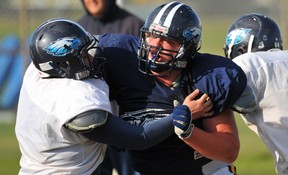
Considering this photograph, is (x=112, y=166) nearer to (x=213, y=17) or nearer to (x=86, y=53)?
(x=86, y=53)

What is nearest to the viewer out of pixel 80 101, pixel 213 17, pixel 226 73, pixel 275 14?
pixel 80 101

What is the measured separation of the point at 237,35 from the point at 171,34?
0.73 metres

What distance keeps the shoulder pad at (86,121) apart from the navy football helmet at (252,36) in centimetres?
125

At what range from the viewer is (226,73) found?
402 cm

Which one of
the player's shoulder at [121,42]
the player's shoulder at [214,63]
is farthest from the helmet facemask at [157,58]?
the player's shoulder at [121,42]

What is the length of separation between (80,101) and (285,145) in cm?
128

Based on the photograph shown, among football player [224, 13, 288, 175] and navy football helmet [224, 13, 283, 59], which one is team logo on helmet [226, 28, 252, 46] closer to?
navy football helmet [224, 13, 283, 59]

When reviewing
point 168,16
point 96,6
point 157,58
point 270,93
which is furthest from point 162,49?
point 96,6

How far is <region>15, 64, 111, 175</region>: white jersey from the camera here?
3.80 m

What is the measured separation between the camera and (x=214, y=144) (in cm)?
396

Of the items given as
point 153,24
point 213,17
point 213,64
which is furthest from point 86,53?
point 213,17

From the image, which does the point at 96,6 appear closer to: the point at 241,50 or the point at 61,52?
the point at 241,50

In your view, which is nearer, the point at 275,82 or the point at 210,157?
the point at 210,157

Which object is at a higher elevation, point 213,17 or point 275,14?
point 275,14
